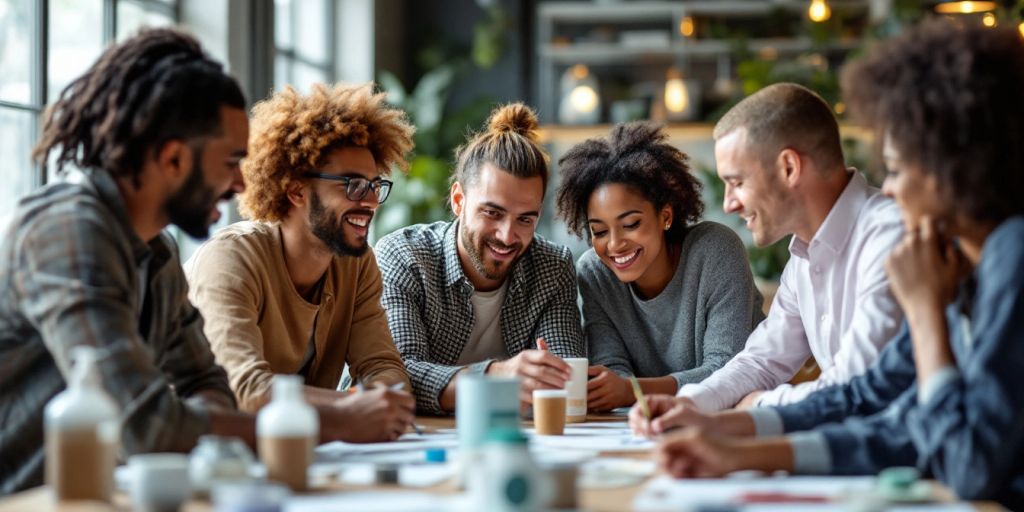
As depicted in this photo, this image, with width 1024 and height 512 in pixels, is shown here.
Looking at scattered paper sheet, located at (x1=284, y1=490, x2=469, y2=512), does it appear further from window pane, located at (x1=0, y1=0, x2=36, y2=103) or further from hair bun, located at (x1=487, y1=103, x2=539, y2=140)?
window pane, located at (x1=0, y1=0, x2=36, y2=103)

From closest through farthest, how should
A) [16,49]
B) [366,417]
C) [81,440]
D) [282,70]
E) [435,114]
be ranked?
[81,440] → [366,417] → [16,49] → [282,70] → [435,114]

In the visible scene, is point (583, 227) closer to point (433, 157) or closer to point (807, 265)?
point (807, 265)

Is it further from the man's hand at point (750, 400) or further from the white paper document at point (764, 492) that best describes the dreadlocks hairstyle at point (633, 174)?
the white paper document at point (764, 492)

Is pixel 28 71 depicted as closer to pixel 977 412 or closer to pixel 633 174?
pixel 633 174

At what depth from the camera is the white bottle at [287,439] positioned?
5.38 feet

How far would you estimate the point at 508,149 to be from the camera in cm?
319

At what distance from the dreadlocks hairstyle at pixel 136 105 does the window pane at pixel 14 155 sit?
2.25 meters

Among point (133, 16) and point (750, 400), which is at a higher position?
point (133, 16)

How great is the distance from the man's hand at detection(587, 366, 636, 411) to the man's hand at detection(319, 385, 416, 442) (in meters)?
0.69

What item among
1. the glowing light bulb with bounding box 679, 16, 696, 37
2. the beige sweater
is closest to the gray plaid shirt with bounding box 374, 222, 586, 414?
the beige sweater

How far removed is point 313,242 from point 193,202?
2.49 ft

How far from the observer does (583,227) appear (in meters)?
3.39

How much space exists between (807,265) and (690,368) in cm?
66

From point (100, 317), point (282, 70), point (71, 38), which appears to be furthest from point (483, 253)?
point (282, 70)
